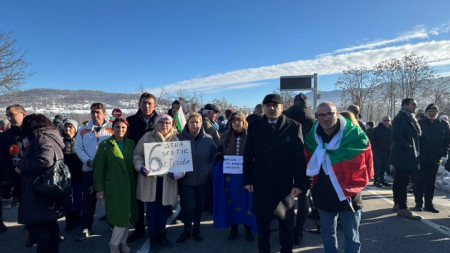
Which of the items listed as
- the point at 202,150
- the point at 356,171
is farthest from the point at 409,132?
the point at 202,150

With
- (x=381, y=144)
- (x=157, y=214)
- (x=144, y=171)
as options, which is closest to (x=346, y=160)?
(x=144, y=171)

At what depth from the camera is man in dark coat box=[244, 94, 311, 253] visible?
2988mm

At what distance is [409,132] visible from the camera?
4879mm

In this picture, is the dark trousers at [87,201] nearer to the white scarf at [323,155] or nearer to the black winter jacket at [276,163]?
the black winter jacket at [276,163]

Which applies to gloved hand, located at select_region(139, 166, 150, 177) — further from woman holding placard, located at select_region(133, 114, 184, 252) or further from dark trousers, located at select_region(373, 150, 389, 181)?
dark trousers, located at select_region(373, 150, 389, 181)

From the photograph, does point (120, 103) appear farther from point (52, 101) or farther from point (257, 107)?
point (257, 107)

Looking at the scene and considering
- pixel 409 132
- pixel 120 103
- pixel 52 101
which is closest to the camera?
pixel 409 132

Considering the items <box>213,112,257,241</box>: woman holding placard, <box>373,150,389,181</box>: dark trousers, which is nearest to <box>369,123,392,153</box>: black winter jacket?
<box>373,150,389,181</box>: dark trousers

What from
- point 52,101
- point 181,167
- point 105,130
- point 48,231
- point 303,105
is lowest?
point 48,231

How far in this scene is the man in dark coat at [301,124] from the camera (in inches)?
151

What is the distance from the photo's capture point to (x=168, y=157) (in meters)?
3.72

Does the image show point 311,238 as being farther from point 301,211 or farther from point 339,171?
point 339,171

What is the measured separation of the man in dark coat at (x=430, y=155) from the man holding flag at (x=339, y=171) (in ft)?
12.6

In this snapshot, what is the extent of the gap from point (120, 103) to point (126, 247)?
135 meters
